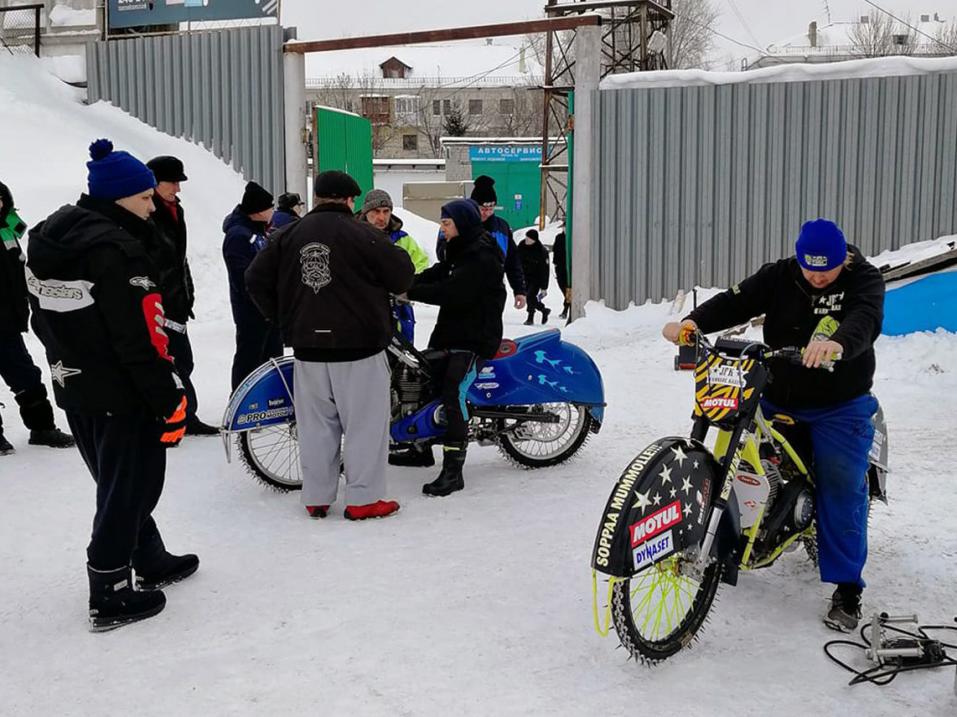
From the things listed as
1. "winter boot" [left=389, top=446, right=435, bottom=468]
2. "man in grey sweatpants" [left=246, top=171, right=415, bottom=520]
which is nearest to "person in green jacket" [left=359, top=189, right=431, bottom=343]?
"winter boot" [left=389, top=446, right=435, bottom=468]

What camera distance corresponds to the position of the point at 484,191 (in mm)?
9867

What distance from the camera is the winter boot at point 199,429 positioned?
24.5 ft

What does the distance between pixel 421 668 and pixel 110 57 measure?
46.0ft

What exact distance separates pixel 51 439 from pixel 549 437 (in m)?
3.30

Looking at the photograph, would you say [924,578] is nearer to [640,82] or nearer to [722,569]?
[722,569]

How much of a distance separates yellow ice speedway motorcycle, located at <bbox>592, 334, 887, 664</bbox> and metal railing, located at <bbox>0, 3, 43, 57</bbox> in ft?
54.4

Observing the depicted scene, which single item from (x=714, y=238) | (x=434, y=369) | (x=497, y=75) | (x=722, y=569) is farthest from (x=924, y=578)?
(x=497, y=75)

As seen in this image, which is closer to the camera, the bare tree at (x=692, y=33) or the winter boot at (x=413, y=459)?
the winter boot at (x=413, y=459)

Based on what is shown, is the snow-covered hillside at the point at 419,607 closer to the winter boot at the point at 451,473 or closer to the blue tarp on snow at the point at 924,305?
the winter boot at the point at 451,473

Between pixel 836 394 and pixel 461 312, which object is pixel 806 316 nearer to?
pixel 836 394

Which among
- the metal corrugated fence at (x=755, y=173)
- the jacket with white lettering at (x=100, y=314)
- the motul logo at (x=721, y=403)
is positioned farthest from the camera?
the metal corrugated fence at (x=755, y=173)

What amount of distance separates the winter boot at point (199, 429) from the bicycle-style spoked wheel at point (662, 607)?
4.24 m

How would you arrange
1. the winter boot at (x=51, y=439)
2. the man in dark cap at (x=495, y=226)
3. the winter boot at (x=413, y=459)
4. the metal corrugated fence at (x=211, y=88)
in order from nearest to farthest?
1. the winter boot at (x=413, y=459)
2. the winter boot at (x=51, y=439)
3. the man in dark cap at (x=495, y=226)
4. the metal corrugated fence at (x=211, y=88)

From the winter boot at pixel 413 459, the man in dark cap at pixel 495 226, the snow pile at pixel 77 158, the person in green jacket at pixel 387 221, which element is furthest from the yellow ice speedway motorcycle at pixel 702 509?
the snow pile at pixel 77 158
